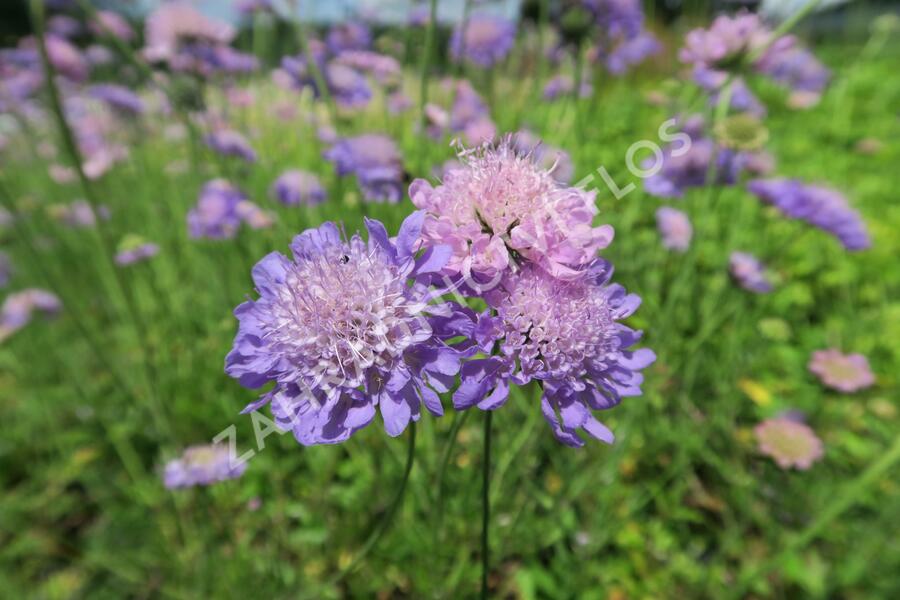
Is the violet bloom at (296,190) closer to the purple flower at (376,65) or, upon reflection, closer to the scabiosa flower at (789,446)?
the purple flower at (376,65)

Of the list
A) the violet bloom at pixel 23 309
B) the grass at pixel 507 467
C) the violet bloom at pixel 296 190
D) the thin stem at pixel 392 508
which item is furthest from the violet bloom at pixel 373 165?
the violet bloom at pixel 23 309

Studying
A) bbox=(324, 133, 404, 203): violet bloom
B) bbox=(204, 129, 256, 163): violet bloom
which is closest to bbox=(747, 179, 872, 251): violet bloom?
bbox=(324, 133, 404, 203): violet bloom

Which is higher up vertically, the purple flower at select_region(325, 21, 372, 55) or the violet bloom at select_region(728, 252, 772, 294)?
the purple flower at select_region(325, 21, 372, 55)

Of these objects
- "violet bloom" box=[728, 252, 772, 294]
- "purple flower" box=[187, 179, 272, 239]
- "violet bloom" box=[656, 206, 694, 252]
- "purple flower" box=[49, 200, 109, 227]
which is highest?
"violet bloom" box=[728, 252, 772, 294]

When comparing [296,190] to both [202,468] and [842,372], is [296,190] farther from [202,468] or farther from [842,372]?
[842,372]

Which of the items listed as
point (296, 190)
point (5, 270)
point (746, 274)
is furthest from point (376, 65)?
point (5, 270)

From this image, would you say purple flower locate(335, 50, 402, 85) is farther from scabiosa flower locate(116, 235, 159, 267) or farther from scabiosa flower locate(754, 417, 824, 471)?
scabiosa flower locate(754, 417, 824, 471)
